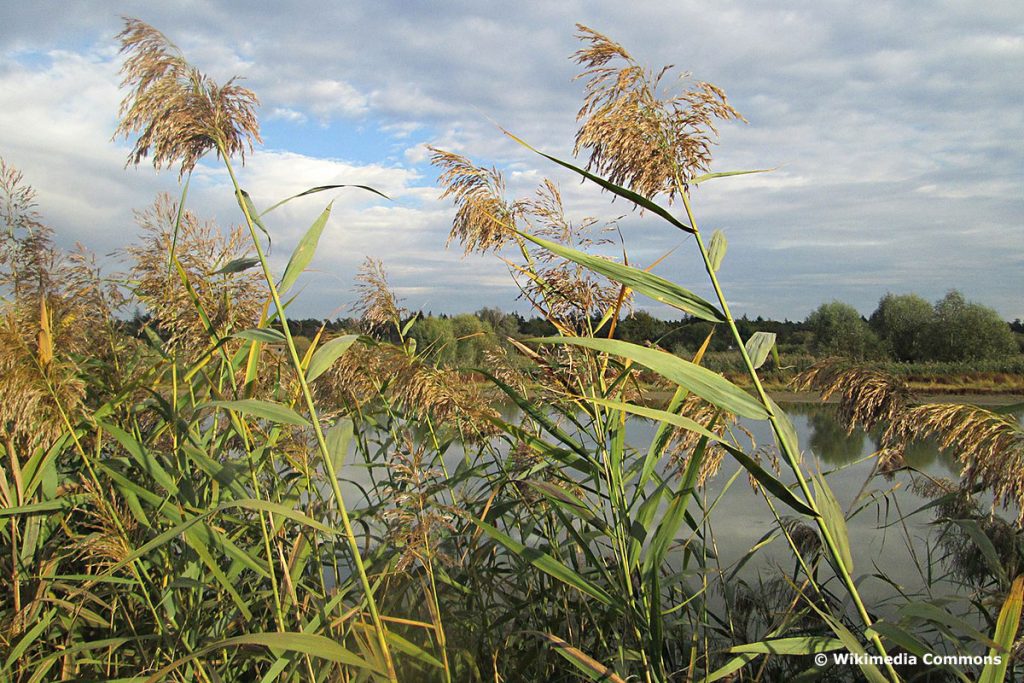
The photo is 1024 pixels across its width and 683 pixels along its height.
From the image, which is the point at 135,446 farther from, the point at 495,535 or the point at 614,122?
the point at 614,122

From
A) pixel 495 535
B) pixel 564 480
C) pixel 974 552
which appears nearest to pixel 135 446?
pixel 495 535

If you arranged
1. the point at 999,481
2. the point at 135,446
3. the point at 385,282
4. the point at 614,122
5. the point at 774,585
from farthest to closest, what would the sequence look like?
the point at 385,282, the point at 774,585, the point at 135,446, the point at 999,481, the point at 614,122

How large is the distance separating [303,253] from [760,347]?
0.97 metres

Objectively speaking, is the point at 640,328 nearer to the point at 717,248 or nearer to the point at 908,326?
the point at 717,248

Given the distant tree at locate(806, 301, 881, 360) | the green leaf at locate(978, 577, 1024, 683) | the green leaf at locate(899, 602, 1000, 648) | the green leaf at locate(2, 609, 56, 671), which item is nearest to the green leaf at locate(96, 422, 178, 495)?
the green leaf at locate(2, 609, 56, 671)

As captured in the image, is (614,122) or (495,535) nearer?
(614,122)

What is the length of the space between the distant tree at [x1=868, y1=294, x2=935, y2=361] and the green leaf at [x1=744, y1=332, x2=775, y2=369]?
16.2 feet

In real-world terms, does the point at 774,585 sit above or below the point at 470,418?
below

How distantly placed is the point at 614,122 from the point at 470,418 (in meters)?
1.12

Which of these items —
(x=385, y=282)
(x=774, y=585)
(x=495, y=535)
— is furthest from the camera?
(x=385, y=282)

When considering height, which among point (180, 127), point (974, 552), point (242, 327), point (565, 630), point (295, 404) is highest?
point (180, 127)

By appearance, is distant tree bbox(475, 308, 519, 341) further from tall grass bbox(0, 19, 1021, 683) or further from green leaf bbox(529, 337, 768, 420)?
green leaf bbox(529, 337, 768, 420)

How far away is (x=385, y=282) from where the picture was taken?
2.62m

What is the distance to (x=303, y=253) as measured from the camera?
1425 mm
